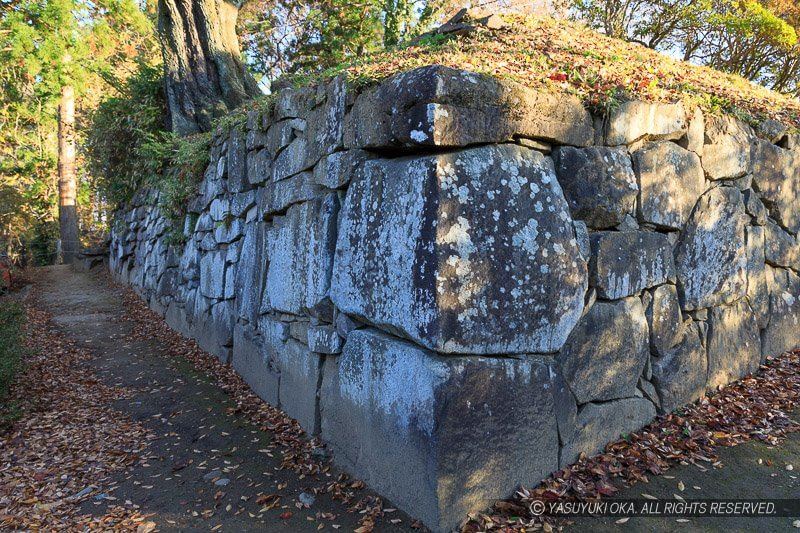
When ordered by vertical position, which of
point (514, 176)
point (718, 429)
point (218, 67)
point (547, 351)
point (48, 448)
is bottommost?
point (48, 448)

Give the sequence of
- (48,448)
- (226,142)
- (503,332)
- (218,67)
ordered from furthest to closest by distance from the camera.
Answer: (218,67)
(226,142)
(48,448)
(503,332)

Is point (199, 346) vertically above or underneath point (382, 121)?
underneath

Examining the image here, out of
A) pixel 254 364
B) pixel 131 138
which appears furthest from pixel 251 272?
pixel 131 138

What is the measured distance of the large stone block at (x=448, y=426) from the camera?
8.45 ft

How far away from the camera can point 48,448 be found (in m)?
4.10

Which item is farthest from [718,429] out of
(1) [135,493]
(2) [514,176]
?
(1) [135,493]

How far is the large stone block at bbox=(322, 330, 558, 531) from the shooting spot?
8.45ft

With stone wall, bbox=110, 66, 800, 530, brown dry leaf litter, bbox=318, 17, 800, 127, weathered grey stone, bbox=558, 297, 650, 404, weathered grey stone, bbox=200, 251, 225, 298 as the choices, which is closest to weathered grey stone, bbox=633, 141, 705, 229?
stone wall, bbox=110, 66, 800, 530

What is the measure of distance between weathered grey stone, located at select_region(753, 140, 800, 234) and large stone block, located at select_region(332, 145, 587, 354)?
2.46 metres

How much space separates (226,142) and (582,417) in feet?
15.8

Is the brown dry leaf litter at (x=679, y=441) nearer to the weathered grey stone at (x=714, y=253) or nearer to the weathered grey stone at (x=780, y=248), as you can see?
the weathered grey stone at (x=714, y=253)

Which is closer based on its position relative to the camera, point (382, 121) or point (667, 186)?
point (382, 121)

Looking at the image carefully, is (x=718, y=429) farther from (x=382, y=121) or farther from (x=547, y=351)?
(x=382, y=121)

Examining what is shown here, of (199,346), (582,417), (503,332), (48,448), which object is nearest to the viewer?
(503,332)
